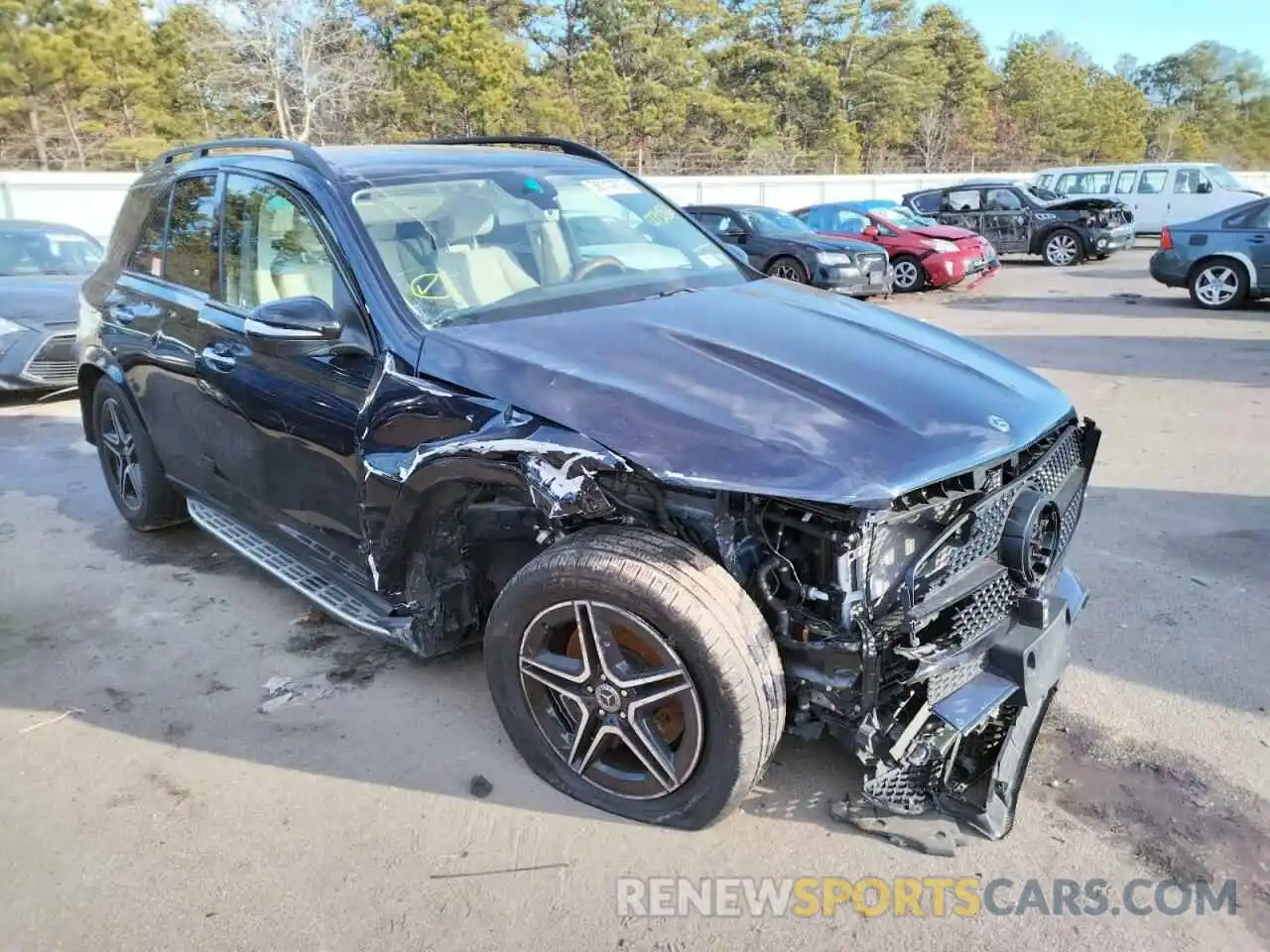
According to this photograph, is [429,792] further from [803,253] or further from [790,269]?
[790,269]

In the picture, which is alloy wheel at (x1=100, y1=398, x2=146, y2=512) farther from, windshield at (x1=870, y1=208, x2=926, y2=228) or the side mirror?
windshield at (x1=870, y1=208, x2=926, y2=228)

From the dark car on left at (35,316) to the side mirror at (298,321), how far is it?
5.44 meters

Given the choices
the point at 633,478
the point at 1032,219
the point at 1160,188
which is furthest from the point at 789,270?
the point at 1160,188

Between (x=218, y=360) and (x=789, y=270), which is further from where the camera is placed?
(x=789, y=270)

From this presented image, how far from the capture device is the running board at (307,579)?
329 centimetres

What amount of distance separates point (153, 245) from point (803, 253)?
10639 millimetres

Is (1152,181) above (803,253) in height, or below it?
above

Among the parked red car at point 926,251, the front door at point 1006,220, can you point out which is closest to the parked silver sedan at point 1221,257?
the parked red car at point 926,251

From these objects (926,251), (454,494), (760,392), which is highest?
(760,392)

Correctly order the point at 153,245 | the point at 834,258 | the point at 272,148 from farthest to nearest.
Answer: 1. the point at 834,258
2. the point at 153,245
3. the point at 272,148

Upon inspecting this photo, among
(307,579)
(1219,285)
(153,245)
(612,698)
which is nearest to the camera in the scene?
(612,698)

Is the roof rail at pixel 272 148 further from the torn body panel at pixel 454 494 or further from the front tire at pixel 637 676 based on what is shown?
the front tire at pixel 637 676

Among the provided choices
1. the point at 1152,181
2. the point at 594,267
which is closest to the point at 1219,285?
the point at 1152,181

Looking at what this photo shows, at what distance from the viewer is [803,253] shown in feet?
45.2
